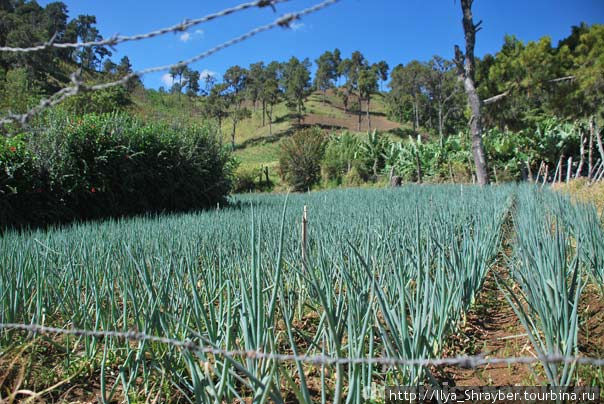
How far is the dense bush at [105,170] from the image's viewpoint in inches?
199

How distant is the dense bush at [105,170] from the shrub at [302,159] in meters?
8.50

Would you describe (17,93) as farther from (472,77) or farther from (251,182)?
(472,77)

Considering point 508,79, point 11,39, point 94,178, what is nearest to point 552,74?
point 508,79

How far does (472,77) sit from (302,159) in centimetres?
822

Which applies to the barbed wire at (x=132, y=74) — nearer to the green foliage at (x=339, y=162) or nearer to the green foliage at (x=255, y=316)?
the green foliage at (x=255, y=316)

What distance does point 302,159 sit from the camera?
655 inches

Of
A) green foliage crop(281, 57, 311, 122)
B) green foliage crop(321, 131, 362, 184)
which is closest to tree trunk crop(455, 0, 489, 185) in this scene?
green foliage crop(321, 131, 362, 184)

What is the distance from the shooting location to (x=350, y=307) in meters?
1.10

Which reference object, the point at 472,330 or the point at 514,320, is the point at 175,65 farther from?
the point at 514,320

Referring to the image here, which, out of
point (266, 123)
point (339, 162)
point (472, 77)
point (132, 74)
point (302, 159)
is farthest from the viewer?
point (266, 123)

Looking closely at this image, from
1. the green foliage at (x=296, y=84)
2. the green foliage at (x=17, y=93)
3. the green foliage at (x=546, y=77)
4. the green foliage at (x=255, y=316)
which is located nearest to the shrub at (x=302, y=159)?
the green foliage at (x=546, y=77)

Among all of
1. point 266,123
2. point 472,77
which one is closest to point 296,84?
point 266,123

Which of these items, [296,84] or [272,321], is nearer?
[272,321]

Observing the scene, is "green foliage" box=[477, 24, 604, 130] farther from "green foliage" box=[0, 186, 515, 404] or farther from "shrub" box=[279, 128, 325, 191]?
"green foliage" box=[0, 186, 515, 404]
